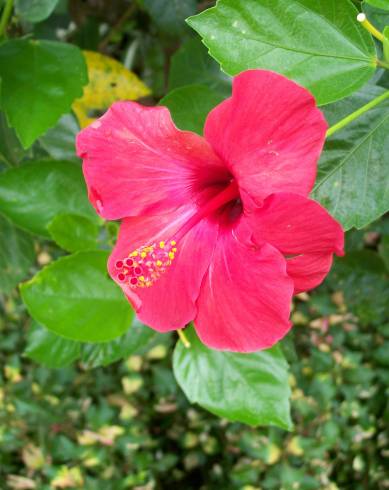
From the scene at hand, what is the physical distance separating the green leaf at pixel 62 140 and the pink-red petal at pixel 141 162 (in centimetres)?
47

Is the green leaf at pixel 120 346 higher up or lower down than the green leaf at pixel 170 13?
lower down

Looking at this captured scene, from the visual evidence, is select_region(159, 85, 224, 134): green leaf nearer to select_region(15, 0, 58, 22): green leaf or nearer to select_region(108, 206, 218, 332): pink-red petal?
select_region(108, 206, 218, 332): pink-red petal

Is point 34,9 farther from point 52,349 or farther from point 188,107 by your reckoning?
point 52,349

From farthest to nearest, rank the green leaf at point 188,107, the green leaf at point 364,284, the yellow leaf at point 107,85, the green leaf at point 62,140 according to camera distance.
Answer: the green leaf at point 364,284 → the yellow leaf at point 107,85 → the green leaf at point 62,140 → the green leaf at point 188,107

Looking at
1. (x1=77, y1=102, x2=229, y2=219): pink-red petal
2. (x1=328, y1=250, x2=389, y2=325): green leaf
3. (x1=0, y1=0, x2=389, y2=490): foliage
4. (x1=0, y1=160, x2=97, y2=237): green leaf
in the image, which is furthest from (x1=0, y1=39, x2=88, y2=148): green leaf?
(x1=328, y1=250, x2=389, y2=325): green leaf

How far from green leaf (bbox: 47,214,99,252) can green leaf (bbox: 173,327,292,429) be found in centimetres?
23

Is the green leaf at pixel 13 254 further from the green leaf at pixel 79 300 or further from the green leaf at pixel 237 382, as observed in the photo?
the green leaf at pixel 237 382

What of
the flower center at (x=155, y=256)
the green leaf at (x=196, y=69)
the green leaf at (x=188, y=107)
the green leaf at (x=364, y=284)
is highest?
the green leaf at (x=188, y=107)

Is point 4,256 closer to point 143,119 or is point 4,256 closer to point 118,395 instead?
point 143,119

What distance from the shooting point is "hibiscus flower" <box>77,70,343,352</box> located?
0.67 meters

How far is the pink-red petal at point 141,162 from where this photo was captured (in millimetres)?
768

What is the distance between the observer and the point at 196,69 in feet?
4.17

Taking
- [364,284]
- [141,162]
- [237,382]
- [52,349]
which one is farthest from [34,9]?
[364,284]

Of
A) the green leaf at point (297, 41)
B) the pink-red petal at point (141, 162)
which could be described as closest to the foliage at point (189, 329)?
the green leaf at point (297, 41)
